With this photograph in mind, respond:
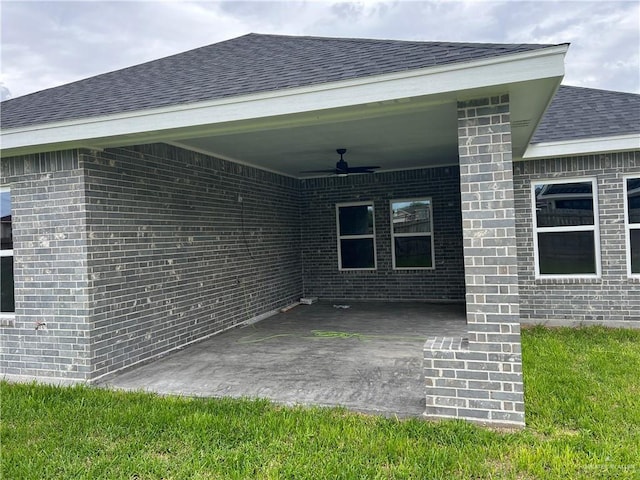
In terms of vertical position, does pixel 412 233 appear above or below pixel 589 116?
below

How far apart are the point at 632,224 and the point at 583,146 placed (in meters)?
1.50

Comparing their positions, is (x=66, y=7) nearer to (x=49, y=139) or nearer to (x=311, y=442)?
(x=49, y=139)

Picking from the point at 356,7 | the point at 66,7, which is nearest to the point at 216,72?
the point at 66,7

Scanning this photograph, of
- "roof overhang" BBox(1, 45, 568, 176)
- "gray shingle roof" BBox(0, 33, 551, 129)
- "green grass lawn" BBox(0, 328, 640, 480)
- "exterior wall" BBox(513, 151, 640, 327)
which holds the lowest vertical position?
"green grass lawn" BBox(0, 328, 640, 480)

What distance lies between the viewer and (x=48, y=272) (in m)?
4.99

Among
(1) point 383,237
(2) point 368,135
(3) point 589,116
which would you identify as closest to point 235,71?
(2) point 368,135

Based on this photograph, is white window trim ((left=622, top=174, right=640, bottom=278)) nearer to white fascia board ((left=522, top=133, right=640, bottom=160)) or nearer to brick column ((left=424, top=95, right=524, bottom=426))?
white fascia board ((left=522, top=133, right=640, bottom=160))

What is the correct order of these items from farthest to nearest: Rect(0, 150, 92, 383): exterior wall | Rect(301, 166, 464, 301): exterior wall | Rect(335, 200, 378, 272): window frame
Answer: Rect(335, 200, 378, 272): window frame < Rect(301, 166, 464, 301): exterior wall < Rect(0, 150, 92, 383): exterior wall

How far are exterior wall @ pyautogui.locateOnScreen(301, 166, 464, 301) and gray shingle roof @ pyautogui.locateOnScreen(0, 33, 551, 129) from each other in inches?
172

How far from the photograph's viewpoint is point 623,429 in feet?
10.8

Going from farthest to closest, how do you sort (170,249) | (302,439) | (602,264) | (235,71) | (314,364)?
(602,264), (170,249), (314,364), (235,71), (302,439)

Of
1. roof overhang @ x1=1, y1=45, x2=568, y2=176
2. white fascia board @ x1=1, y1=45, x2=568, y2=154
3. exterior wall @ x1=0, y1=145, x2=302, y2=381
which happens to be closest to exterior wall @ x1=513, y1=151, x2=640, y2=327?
roof overhang @ x1=1, y1=45, x2=568, y2=176

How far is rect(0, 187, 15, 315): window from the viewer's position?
5.29 m

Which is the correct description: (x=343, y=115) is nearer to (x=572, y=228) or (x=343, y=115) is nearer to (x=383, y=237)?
(x=572, y=228)
